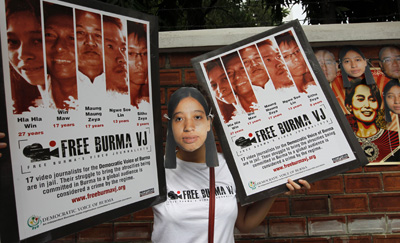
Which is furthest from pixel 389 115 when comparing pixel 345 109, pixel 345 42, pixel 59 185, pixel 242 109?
pixel 59 185

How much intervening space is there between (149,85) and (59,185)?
1.74ft

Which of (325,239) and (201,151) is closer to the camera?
(201,151)

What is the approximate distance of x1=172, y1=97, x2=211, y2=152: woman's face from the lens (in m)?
1.31

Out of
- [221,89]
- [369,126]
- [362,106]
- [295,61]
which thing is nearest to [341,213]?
[369,126]

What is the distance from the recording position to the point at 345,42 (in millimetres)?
2020

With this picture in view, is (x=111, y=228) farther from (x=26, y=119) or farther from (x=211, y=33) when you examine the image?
(x=211, y=33)

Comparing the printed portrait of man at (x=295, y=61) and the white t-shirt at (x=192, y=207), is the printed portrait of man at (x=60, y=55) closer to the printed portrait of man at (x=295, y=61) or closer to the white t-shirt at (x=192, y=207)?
the white t-shirt at (x=192, y=207)

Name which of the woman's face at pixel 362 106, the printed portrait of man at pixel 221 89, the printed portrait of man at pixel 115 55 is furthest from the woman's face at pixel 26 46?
the woman's face at pixel 362 106

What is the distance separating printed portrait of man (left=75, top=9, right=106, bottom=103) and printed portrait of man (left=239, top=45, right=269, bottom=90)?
25.1 inches

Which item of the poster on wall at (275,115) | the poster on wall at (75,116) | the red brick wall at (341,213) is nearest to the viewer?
the poster on wall at (75,116)

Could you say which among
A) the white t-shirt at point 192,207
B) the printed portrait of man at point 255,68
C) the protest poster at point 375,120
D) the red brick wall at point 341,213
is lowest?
the red brick wall at point 341,213

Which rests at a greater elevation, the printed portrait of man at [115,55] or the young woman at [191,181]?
the printed portrait of man at [115,55]

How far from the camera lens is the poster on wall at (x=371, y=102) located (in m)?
2.02

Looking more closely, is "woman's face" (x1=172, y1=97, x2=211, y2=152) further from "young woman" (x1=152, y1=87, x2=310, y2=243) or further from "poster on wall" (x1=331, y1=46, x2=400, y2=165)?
"poster on wall" (x1=331, y1=46, x2=400, y2=165)
